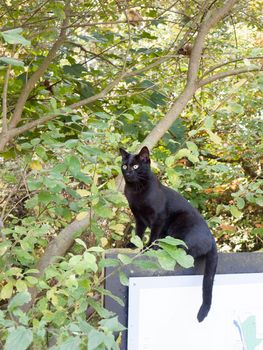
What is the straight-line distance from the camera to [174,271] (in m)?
1.44

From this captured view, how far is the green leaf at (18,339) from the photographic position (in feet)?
2.68

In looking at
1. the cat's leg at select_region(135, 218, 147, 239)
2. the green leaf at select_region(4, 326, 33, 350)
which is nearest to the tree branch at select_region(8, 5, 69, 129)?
the cat's leg at select_region(135, 218, 147, 239)

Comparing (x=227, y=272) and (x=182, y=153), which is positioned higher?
(x=182, y=153)

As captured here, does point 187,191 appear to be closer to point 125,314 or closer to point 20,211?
point 20,211

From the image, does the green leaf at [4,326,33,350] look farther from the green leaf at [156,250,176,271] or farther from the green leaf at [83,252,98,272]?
the green leaf at [156,250,176,271]

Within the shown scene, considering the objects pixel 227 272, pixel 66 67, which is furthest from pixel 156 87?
pixel 227 272

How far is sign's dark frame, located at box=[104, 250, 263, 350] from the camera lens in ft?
4.44

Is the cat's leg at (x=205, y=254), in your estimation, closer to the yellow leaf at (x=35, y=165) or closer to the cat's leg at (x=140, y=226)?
the cat's leg at (x=140, y=226)

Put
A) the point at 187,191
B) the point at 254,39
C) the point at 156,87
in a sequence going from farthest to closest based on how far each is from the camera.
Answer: the point at 254,39, the point at 187,191, the point at 156,87

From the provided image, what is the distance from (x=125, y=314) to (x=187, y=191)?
2.01 m

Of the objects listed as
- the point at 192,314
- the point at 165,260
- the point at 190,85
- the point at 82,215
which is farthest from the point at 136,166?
the point at 165,260

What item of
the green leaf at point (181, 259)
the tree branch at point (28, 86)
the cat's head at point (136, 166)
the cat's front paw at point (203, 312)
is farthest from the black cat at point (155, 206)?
the green leaf at point (181, 259)

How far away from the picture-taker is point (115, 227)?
6.18 ft

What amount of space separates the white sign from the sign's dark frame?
14 mm
